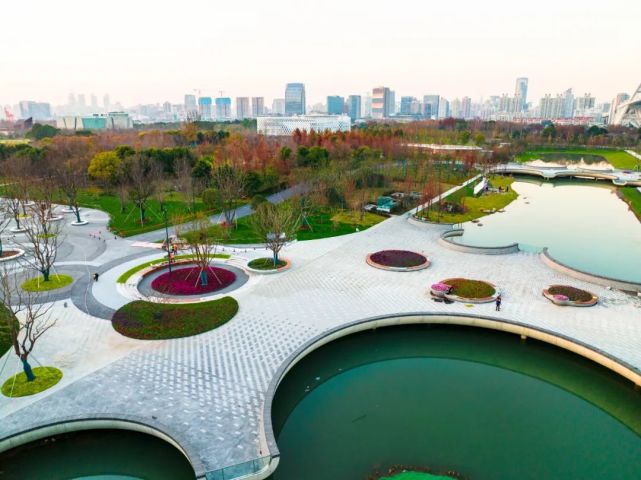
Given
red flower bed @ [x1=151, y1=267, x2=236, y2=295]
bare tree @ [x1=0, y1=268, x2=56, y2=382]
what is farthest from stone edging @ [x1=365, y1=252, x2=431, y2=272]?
bare tree @ [x1=0, y1=268, x2=56, y2=382]

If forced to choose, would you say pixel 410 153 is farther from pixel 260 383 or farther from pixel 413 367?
pixel 260 383

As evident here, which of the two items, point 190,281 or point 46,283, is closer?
point 46,283

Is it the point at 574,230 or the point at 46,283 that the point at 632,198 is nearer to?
the point at 574,230

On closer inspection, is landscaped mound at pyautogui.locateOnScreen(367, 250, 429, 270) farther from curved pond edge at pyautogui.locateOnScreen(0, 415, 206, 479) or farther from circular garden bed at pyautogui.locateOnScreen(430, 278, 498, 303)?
curved pond edge at pyautogui.locateOnScreen(0, 415, 206, 479)

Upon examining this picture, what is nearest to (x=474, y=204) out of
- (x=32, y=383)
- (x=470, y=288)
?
(x=470, y=288)

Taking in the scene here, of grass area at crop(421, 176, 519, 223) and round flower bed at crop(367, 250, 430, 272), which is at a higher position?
grass area at crop(421, 176, 519, 223)

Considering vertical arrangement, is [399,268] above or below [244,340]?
above

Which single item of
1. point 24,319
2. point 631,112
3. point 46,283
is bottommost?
point 24,319
